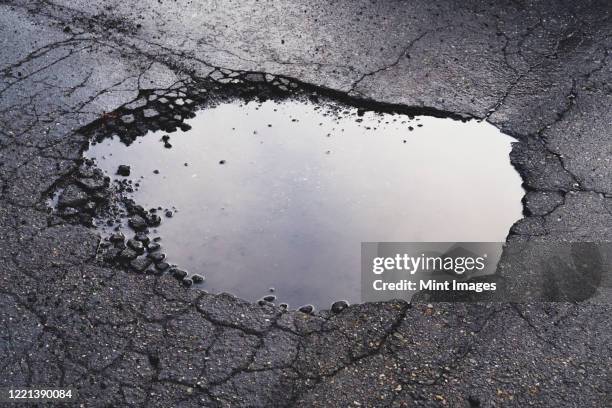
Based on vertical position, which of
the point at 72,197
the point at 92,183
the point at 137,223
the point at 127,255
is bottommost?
the point at 127,255

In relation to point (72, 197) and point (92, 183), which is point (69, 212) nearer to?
point (72, 197)

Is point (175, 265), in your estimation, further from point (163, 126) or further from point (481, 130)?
point (481, 130)

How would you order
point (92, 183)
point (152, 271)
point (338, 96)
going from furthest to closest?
point (338, 96), point (92, 183), point (152, 271)

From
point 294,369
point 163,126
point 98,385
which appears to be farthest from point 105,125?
point 294,369

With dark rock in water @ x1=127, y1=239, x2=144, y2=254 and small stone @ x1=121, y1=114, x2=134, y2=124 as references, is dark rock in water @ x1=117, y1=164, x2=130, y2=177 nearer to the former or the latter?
small stone @ x1=121, y1=114, x2=134, y2=124

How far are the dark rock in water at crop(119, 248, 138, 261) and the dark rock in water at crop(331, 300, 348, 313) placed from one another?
1.08 meters

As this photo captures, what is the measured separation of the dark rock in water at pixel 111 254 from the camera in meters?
3.11

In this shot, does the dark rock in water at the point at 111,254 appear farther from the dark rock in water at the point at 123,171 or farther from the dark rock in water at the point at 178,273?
the dark rock in water at the point at 123,171

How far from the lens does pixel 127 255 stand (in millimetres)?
3125

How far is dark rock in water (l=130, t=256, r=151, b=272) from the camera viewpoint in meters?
3.08

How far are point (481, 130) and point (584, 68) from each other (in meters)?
1.09

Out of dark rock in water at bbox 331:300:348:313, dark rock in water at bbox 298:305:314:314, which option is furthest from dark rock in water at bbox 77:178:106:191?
dark rock in water at bbox 331:300:348:313

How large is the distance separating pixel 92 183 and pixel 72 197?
152 mm

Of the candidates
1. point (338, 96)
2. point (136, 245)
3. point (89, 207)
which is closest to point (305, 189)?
point (338, 96)
